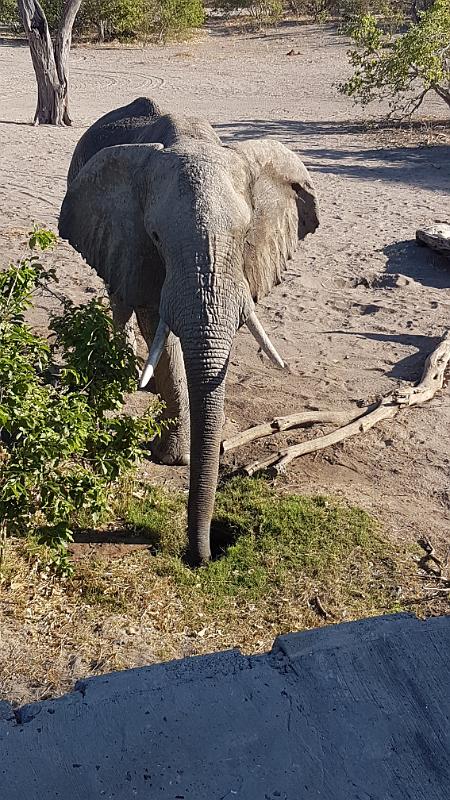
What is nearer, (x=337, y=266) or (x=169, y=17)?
(x=337, y=266)

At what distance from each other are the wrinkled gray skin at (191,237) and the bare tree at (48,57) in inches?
393

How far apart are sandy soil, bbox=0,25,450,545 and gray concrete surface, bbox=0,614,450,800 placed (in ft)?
8.82

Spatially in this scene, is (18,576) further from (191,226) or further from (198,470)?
(191,226)

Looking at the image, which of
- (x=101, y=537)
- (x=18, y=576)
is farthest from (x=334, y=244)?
(x=18, y=576)

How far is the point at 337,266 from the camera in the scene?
939 centimetres

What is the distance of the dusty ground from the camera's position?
19.8 feet

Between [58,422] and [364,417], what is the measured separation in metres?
2.81

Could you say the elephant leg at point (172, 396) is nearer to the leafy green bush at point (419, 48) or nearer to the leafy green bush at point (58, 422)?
the leafy green bush at point (58, 422)

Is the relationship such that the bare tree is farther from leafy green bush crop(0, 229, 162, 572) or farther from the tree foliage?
leafy green bush crop(0, 229, 162, 572)

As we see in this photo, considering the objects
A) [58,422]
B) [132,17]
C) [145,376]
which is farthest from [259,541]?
[132,17]

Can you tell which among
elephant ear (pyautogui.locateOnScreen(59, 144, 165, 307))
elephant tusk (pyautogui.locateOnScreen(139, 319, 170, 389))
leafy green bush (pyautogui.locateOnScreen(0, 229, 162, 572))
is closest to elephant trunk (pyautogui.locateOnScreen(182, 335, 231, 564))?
elephant tusk (pyautogui.locateOnScreen(139, 319, 170, 389))

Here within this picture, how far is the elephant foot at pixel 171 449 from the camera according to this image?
5.99 meters

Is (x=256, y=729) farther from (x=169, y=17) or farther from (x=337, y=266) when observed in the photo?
(x=169, y=17)

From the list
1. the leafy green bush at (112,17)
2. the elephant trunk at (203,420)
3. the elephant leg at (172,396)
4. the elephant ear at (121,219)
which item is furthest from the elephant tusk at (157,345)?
the leafy green bush at (112,17)
